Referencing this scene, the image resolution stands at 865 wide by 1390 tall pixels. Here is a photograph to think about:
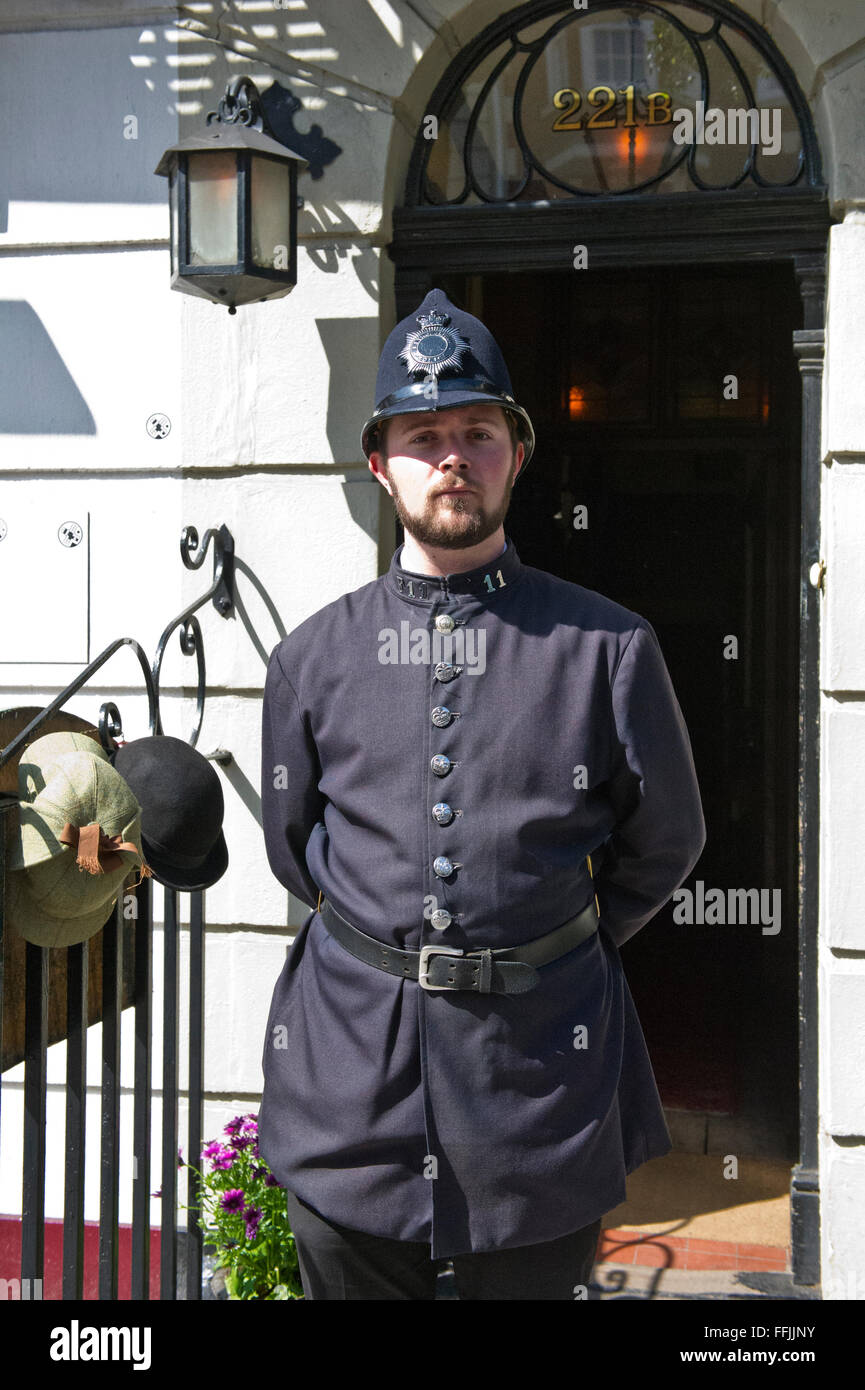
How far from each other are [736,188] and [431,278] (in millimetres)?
886

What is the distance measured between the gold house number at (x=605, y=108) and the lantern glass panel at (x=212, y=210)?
1.01 metres

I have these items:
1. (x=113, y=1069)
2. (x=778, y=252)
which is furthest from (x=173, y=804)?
(x=778, y=252)

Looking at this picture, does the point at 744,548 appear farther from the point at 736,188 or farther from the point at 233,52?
the point at 233,52

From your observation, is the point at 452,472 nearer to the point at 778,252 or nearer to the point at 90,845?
the point at 90,845

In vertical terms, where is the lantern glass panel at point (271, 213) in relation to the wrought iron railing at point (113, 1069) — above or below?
above

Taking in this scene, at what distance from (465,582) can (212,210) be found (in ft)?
4.84

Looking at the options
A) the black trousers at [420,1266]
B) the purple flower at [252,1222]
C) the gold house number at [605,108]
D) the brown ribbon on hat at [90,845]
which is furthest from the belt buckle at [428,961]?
the gold house number at [605,108]

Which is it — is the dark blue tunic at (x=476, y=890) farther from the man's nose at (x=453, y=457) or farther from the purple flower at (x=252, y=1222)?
the purple flower at (x=252, y=1222)

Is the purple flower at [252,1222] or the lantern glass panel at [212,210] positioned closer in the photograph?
the purple flower at [252,1222]

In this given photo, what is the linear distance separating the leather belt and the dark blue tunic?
0.02m

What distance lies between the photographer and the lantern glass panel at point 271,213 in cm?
334

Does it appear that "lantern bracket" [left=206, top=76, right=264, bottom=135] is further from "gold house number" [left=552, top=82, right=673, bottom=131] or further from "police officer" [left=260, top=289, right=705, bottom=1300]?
"police officer" [left=260, top=289, right=705, bottom=1300]

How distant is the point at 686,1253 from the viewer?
4035 mm

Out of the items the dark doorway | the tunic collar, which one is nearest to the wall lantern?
the tunic collar
